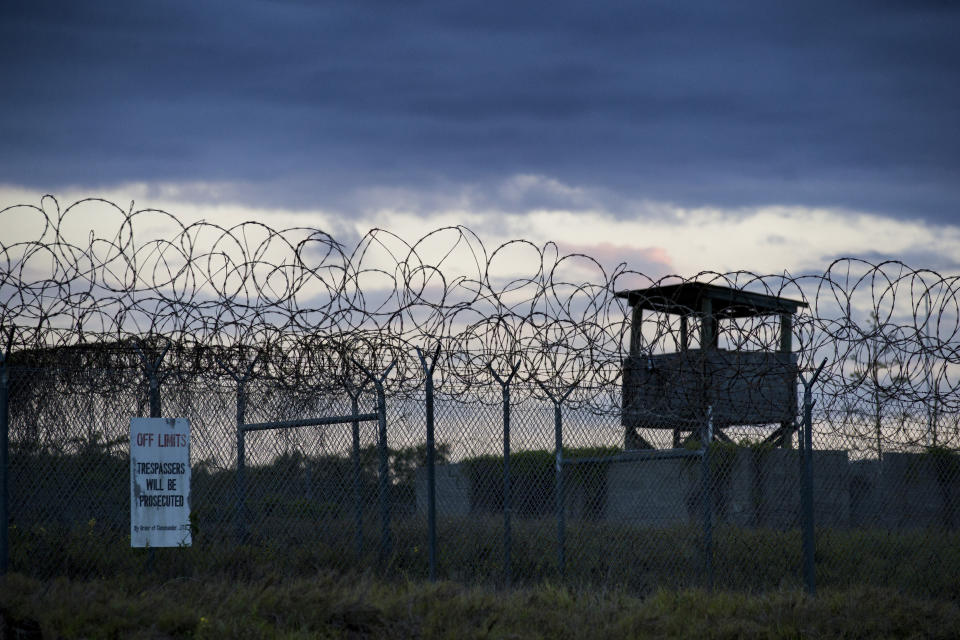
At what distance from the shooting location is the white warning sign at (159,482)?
837 centimetres

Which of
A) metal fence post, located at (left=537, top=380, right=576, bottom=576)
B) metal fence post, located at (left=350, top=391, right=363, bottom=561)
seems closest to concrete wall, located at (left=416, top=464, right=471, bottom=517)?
metal fence post, located at (left=350, top=391, right=363, bottom=561)

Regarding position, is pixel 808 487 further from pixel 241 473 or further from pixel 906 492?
pixel 241 473

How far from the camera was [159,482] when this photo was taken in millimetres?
8484

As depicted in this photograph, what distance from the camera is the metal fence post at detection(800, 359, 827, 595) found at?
9.84 m

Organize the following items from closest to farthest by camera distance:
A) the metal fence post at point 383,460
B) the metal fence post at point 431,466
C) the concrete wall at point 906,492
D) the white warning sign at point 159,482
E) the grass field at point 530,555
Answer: the white warning sign at point 159,482, the grass field at point 530,555, the metal fence post at point 431,466, the metal fence post at point 383,460, the concrete wall at point 906,492

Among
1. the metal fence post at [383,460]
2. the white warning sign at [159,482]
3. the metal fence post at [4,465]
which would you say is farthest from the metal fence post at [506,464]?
the metal fence post at [4,465]

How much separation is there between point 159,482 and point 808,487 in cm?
635

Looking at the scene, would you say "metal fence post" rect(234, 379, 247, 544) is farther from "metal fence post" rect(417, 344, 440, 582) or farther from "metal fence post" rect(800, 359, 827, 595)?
"metal fence post" rect(800, 359, 827, 595)

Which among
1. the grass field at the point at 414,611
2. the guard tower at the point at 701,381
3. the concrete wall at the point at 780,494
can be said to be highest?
the guard tower at the point at 701,381

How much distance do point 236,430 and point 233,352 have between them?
0.73 metres

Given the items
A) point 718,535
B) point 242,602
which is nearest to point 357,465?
point 242,602

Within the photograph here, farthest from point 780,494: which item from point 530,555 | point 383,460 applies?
point 383,460

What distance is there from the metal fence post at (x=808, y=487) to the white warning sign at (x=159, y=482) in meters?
6.02

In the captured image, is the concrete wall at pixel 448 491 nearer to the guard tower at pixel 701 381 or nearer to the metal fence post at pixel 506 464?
the metal fence post at pixel 506 464
